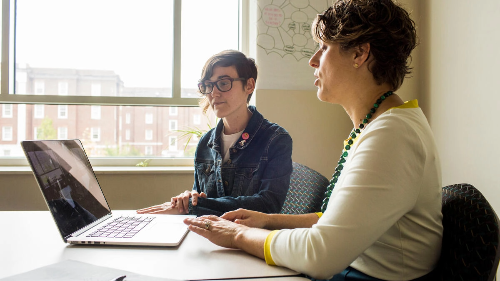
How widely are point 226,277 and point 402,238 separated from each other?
0.42m

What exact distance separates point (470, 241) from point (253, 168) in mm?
925

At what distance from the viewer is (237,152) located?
5.27 ft

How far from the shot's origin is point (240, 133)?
5.56 ft

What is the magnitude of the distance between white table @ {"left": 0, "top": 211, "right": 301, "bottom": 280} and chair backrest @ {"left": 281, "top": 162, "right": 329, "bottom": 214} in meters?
0.58

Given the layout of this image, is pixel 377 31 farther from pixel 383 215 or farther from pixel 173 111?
pixel 173 111

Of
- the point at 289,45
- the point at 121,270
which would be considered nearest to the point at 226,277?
the point at 121,270

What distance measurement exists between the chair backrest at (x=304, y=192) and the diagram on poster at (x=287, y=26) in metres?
1.28

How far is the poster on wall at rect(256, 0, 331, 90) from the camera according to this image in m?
2.53

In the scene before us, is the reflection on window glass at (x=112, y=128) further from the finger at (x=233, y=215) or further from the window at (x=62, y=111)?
the finger at (x=233, y=215)

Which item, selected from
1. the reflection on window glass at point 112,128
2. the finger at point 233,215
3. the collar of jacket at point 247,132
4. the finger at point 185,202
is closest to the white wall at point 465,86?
the collar of jacket at point 247,132

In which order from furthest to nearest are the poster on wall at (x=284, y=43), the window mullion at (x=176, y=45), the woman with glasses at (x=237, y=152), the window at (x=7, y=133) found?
1. the window mullion at (x=176, y=45)
2. the window at (x=7, y=133)
3. the poster on wall at (x=284, y=43)
4. the woman with glasses at (x=237, y=152)

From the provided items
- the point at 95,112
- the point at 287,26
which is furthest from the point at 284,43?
the point at 95,112

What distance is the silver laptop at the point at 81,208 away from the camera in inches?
34.6

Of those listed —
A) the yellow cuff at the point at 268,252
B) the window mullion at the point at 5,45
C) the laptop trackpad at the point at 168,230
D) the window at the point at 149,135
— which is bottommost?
the laptop trackpad at the point at 168,230
